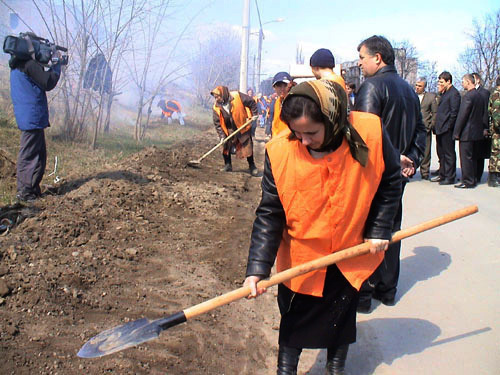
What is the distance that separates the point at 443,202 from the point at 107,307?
5.05m

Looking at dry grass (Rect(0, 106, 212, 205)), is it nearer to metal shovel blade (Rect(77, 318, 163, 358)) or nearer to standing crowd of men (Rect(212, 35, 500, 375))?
standing crowd of men (Rect(212, 35, 500, 375))

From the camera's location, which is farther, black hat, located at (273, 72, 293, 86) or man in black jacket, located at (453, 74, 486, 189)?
man in black jacket, located at (453, 74, 486, 189)

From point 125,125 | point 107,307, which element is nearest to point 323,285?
point 107,307

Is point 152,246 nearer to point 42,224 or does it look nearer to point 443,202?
point 42,224

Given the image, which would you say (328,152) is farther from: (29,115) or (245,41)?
(245,41)

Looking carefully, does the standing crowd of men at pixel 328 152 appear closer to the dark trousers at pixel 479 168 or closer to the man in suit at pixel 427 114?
the man in suit at pixel 427 114

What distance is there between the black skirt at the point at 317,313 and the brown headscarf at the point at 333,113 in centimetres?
58

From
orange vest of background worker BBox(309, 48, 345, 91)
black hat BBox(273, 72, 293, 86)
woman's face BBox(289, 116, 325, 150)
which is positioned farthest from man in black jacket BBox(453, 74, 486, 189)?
woman's face BBox(289, 116, 325, 150)

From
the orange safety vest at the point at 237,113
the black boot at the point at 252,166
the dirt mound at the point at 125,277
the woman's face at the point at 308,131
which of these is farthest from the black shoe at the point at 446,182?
the woman's face at the point at 308,131

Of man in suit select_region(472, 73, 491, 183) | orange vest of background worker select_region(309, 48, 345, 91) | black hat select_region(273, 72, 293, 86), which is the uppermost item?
orange vest of background worker select_region(309, 48, 345, 91)

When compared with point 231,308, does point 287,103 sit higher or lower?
higher

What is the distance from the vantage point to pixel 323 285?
85.2 inches

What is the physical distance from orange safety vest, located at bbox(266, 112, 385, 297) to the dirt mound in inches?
37.6

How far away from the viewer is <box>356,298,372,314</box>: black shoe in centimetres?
335
